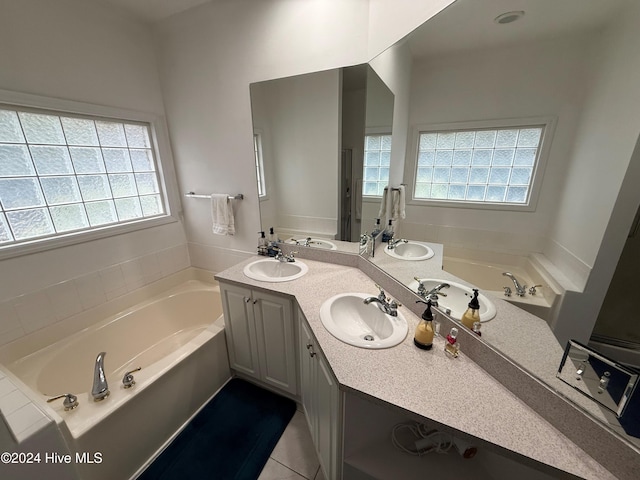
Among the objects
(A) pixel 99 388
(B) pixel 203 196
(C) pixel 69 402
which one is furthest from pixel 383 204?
(C) pixel 69 402

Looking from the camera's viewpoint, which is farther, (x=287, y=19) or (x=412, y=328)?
(x=287, y=19)

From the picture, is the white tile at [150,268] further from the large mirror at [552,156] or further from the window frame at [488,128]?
the large mirror at [552,156]

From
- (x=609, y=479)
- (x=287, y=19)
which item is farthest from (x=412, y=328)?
(x=287, y=19)

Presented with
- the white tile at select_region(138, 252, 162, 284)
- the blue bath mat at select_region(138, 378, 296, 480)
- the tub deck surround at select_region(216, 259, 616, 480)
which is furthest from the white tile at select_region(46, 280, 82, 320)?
the tub deck surround at select_region(216, 259, 616, 480)

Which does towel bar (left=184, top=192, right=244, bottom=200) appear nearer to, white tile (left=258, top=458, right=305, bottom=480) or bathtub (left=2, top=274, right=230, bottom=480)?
bathtub (left=2, top=274, right=230, bottom=480)

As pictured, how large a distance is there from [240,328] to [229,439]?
63cm

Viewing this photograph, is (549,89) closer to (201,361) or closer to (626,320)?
(626,320)

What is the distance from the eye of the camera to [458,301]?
1.01 meters

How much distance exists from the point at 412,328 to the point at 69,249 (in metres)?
2.32

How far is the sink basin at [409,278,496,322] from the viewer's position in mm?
904

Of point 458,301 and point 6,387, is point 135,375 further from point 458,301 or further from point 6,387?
point 458,301

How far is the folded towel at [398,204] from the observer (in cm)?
119

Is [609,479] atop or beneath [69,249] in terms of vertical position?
beneath

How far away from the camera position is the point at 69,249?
1.74 m
